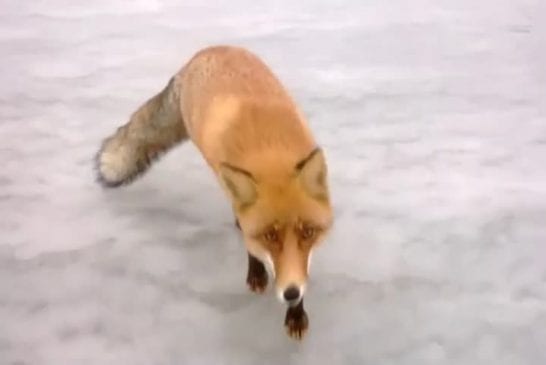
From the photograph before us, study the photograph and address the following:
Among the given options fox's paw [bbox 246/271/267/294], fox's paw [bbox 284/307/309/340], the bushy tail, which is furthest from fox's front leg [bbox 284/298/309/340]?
the bushy tail

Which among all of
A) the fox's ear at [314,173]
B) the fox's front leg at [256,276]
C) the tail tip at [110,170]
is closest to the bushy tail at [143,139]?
the tail tip at [110,170]

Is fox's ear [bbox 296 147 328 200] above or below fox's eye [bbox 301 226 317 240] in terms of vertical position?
above

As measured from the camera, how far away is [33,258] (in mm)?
1706

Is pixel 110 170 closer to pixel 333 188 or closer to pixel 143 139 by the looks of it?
pixel 143 139

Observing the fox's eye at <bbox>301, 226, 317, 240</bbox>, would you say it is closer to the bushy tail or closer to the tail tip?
the bushy tail

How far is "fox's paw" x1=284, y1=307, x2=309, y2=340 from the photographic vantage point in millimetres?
1516

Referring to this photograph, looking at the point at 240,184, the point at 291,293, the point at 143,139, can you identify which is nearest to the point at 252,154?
the point at 240,184

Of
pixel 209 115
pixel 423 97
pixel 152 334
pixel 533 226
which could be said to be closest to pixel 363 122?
pixel 423 97

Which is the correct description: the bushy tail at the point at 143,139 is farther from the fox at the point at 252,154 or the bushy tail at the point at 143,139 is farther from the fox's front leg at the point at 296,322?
the fox's front leg at the point at 296,322

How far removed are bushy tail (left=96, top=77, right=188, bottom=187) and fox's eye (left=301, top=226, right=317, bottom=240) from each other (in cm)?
51

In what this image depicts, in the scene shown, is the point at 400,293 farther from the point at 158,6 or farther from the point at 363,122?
the point at 158,6

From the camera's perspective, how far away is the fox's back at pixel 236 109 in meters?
1.46

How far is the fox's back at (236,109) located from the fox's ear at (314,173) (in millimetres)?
79

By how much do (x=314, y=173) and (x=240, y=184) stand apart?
0.11 meters
